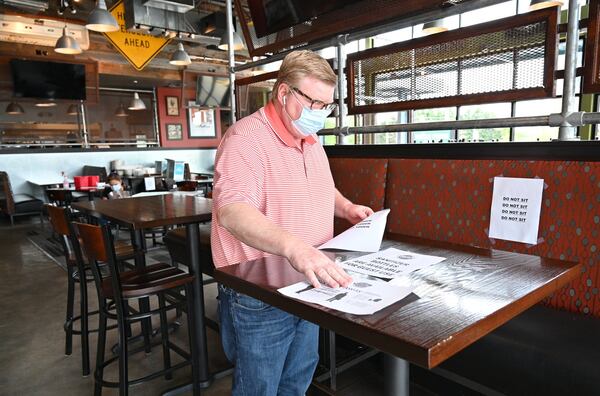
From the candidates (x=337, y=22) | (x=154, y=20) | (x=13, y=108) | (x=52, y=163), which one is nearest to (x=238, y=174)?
(x=337, y=22)

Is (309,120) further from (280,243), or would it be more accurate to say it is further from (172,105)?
(172,105)

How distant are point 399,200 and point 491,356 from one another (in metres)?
1.00

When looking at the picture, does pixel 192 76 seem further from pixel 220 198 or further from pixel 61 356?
pixel 220 198

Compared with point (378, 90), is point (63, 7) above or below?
above

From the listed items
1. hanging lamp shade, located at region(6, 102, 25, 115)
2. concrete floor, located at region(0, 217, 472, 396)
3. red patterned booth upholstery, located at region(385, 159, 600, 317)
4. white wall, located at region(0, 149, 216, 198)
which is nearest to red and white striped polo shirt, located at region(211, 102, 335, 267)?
red patterned booth upholstery, located at region(385, 159, 600, 317)

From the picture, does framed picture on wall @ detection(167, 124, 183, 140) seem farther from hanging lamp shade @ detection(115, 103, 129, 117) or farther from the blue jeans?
the blue jeans

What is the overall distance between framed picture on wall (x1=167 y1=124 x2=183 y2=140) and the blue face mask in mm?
12115

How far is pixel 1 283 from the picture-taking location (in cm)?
474

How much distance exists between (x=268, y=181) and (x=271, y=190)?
3 centimetres

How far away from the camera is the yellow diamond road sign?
6887 millimetres

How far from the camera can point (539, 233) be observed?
6.20ft

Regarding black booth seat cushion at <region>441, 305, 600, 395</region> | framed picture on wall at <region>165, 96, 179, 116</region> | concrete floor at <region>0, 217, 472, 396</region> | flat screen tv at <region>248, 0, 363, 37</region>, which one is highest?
framed picture on wall at <region>165, 96, 179, 116</region>

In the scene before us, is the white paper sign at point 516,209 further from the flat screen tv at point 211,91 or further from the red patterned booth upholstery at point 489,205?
the flat screen tv at point 211,91

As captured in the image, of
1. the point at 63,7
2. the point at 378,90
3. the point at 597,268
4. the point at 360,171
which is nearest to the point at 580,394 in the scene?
the point at 597,268
